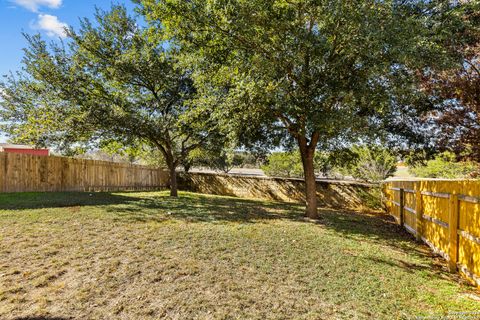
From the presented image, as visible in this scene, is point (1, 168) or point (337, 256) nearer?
point (337, 256)

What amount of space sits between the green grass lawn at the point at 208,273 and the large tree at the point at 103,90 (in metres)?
5.01

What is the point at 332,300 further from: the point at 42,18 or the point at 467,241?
the point at 42,18

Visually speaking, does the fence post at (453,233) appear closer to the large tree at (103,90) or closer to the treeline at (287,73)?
the treeline at (287,73)

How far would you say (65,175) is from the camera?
11930 millimetres

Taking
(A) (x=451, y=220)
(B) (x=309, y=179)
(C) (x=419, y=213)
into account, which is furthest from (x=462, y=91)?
(A) (x=451, y=220)

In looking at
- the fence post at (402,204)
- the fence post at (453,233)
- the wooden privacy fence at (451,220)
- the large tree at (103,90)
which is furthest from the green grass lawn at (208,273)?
the large tree at (103,90)

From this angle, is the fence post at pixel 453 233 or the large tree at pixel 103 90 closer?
the fence post at pixel 453 233

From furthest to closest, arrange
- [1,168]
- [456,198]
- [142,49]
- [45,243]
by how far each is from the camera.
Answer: [142,49], [1,168], [45,243], [456,198]

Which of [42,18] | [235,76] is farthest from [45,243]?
[42,18]

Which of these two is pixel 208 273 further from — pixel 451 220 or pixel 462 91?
pixel 462 91

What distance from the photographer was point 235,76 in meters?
6.98

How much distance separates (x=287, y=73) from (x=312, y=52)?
0.84m

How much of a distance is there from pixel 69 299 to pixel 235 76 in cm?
569

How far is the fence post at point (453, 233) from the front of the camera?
4.11 metres
